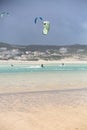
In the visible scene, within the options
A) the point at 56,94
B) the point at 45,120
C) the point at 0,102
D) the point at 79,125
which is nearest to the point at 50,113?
the point at 45,120

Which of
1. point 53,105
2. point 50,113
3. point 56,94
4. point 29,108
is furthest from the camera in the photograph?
point 56,94

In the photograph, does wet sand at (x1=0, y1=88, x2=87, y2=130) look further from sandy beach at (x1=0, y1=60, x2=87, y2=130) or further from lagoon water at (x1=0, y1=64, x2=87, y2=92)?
lagoon water at (x1=0, y1=64, x2=87, y2=92)

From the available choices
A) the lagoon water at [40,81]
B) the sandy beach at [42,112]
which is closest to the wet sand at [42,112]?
the sandy beach at [42,112]

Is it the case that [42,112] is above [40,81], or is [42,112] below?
above

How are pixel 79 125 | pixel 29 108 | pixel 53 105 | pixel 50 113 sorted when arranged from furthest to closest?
pixel 53 105, pixel 29 108, pixel 50 113, pixel 79 125

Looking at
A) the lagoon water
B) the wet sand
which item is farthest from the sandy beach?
the lagoon water

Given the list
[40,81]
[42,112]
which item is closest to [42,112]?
[42,112]

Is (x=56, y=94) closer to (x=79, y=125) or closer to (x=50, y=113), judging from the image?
(x=50, y=113)

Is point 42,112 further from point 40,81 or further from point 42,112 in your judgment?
point 40,81
